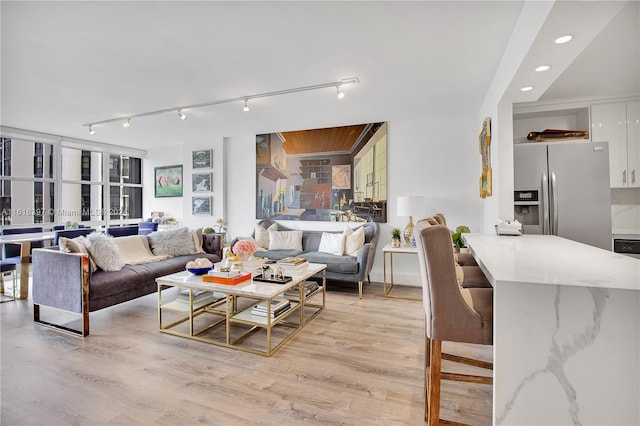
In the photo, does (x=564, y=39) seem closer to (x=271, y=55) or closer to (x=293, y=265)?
(x=271, y=55)

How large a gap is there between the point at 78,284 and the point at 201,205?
335 cm

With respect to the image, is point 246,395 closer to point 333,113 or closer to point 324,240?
point 324,240

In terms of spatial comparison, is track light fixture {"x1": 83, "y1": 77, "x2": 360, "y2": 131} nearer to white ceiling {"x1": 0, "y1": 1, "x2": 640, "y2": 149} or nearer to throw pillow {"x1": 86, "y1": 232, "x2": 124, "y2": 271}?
white ceiling {"x1": 0, "y1": 1, "x2": 640, "y2": 149}

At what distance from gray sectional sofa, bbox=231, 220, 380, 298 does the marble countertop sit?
86.7 inches

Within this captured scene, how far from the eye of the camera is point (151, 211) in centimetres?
695

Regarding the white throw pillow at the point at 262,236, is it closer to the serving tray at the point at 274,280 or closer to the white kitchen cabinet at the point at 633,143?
the serving tray at the point at 274,280

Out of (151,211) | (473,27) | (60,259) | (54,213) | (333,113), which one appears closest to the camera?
(473,27)

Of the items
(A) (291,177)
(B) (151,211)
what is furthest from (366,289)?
(B) (151,211)

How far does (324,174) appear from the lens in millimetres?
5117

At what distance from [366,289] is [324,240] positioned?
0.96 meters

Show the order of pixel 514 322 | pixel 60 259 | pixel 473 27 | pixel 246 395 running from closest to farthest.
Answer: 1. pixel 514 322
2. pixel 246 395
3. pixel 473 27
4. pixel 60 259

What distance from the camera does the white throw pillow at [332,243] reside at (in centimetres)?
450

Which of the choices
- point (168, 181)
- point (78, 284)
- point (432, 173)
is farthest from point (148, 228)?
point (432, 173)

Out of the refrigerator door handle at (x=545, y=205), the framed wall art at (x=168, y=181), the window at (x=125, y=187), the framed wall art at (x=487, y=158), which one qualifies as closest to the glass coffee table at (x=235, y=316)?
the framed wall art at (x=487, y=158)
